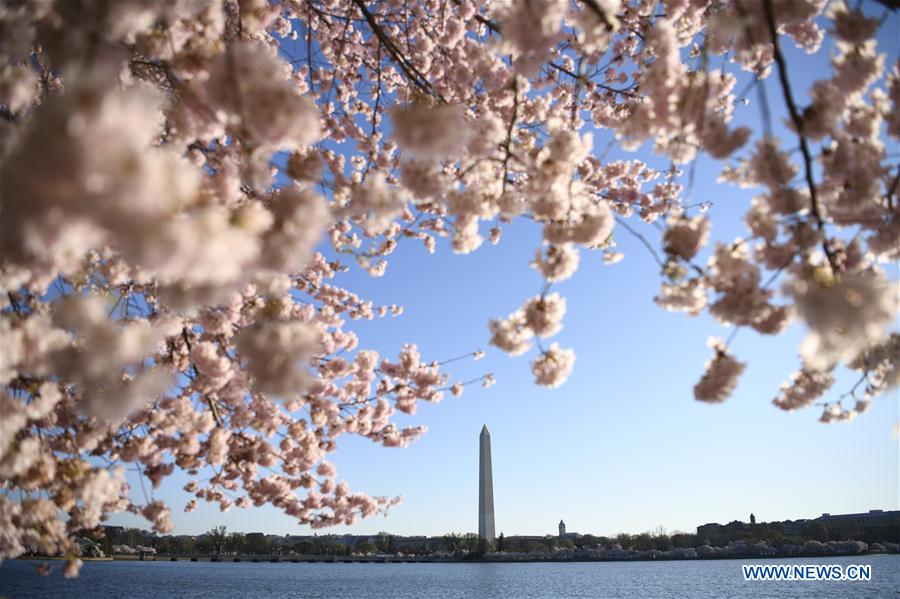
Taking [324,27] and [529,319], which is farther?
[324,27]

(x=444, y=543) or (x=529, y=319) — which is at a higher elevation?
(x=529, y=319)

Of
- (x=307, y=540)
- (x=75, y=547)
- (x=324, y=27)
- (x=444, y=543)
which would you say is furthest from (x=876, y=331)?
(x=307, y=540)

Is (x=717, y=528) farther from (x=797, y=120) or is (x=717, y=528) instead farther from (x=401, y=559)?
(x=797, y=120)

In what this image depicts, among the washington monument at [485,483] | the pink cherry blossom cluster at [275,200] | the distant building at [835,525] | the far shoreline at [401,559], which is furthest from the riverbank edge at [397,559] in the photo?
the pink cherry blossom cluster at [275,200]

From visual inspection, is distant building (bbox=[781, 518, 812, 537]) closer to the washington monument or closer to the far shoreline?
the far shoreline

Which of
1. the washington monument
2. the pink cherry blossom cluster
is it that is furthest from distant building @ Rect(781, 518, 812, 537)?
the pink cherry blossom cluster

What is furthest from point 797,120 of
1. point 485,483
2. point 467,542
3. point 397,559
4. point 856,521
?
point 397,559

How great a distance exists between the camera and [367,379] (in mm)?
6672

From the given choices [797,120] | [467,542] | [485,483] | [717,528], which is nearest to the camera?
[797,120]

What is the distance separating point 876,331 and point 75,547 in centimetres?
407

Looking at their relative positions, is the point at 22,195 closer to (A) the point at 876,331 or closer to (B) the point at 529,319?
(B) the point at 529,319

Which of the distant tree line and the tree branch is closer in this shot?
the tree branch

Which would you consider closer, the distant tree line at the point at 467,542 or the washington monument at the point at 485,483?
the washington monument at the point at 485,483

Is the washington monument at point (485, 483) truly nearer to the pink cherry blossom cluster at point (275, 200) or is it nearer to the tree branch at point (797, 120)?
the pink cherry blossom cluster at point (275, 200)
